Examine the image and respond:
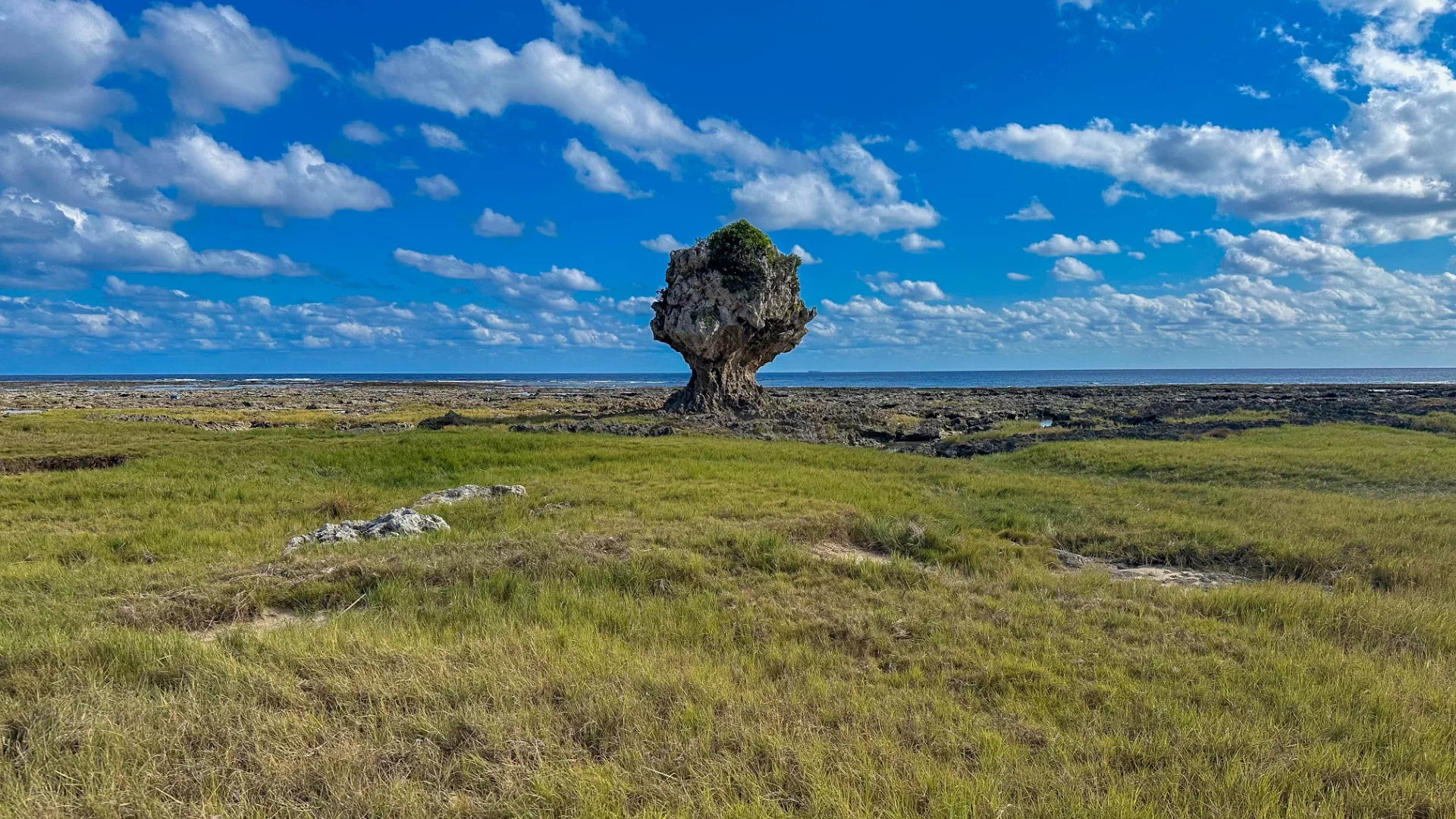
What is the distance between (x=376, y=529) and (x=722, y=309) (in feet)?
110

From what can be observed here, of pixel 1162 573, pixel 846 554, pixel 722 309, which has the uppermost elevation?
pixel 722 309

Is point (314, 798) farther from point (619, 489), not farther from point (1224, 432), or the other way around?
point (1224, 432)

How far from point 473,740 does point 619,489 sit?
11.3 metres

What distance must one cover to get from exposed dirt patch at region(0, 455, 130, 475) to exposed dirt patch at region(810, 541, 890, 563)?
20.1m

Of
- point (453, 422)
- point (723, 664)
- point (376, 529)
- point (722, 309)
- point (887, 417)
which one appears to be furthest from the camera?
point (887, 417)

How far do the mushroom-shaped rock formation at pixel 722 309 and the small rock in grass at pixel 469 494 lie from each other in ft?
92.5

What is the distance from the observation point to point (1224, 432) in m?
31.6

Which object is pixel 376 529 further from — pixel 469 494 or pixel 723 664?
pixel 723 664

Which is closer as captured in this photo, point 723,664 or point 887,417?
point 723,664

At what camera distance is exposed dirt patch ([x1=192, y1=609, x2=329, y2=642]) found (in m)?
6.47

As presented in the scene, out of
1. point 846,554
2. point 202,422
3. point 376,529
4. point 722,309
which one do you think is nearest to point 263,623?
point 376,529

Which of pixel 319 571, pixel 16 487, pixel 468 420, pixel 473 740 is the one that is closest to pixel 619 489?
pixel 319 571

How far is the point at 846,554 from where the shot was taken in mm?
10320

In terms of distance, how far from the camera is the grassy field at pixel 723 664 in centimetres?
392
